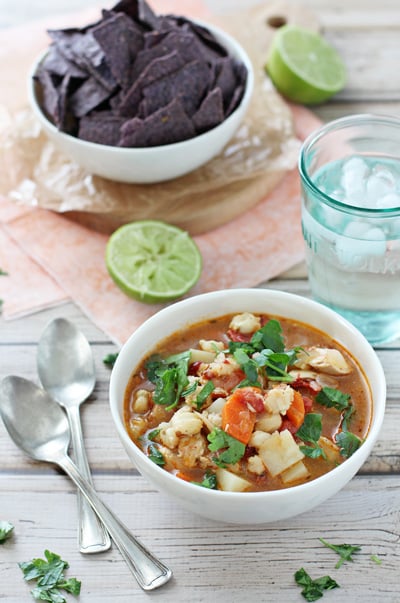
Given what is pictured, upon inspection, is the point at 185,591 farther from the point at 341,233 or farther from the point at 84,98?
the point at 84,98

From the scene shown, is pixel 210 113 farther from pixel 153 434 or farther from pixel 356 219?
pixel 153 434

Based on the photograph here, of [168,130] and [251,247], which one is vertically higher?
[168,130]

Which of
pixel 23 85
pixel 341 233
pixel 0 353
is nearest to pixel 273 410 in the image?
pixel 341 233

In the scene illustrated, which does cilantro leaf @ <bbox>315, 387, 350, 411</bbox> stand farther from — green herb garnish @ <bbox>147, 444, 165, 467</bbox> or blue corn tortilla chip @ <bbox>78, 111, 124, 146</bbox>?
blue corn tortilla chip @ <bbox>78, 111, 124, 146</bbox>

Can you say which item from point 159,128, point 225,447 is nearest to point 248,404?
point 225,447

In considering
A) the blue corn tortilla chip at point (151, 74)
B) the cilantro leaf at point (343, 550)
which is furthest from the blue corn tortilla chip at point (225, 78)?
the cilantro leaf at point (343, 550)

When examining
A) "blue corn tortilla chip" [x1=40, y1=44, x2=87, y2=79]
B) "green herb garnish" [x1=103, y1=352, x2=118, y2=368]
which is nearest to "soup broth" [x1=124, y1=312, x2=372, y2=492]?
"green herb garnish" [x1=103, y1=352, x2=118, y2=368]
